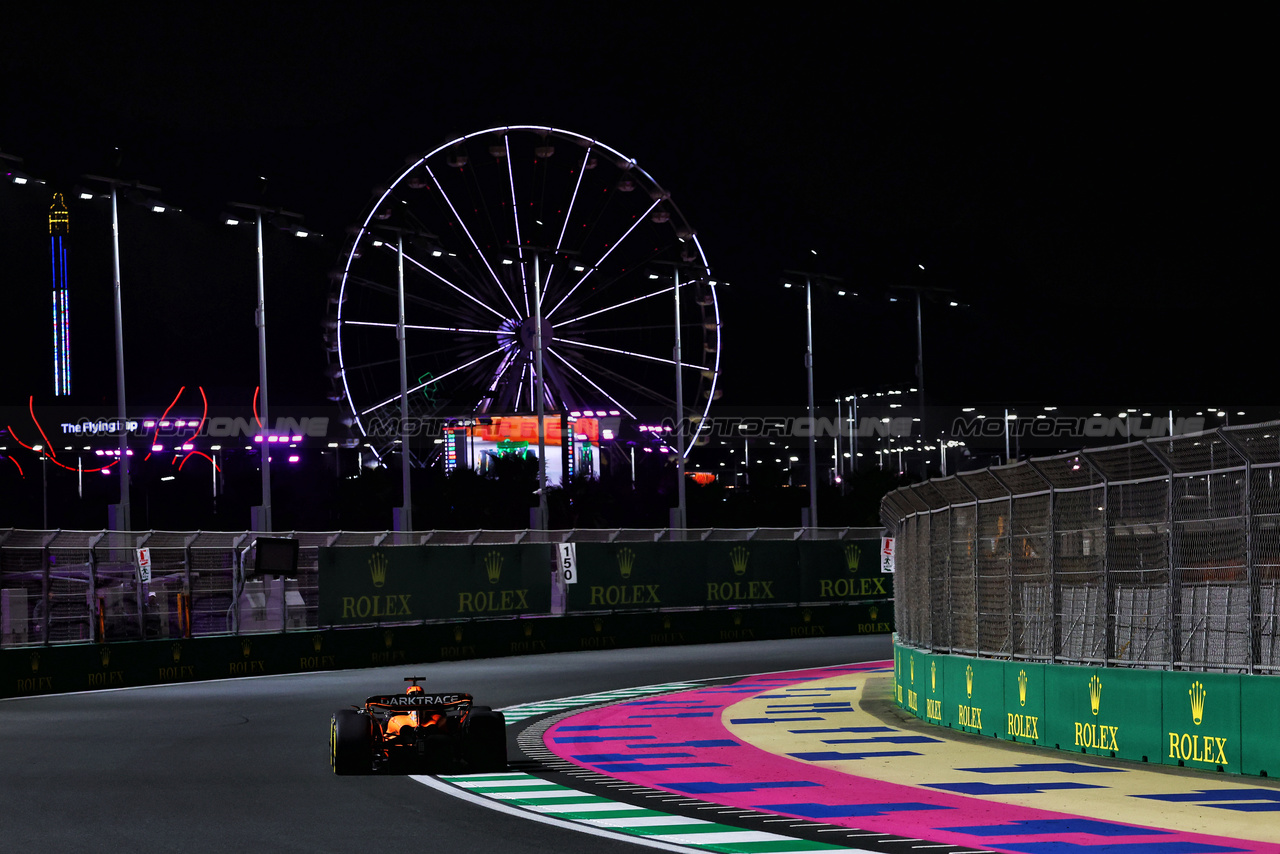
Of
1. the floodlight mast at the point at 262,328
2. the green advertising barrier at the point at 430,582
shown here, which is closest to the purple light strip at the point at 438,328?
the floodlight mast at the point at 262,328

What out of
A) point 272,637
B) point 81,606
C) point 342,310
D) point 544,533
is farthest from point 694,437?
point 81,606

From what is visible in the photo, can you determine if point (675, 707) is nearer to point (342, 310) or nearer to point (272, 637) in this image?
point (272, 637)

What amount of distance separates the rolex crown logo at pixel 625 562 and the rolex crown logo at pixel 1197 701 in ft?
90.1

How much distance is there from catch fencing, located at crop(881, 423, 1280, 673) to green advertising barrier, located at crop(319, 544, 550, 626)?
710 inches

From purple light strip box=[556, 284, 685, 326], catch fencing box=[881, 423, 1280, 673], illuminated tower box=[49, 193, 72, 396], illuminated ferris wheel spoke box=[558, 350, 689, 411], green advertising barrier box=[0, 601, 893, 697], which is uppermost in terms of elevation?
illuminated tower box=[49, 193, 72, 396]

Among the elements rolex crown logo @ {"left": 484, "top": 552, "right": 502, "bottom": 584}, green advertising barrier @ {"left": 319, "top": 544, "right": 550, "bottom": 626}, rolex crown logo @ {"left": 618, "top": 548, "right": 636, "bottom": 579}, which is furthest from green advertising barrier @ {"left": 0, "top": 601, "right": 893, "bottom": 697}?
rolex crown logo @ {"left": 618, "top": 548, "right": 636, "bottom": 579}

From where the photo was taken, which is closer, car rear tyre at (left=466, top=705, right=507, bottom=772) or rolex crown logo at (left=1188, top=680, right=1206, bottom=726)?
rolex crown logo at (left=1188, top=680, right=1206, bottom=726)

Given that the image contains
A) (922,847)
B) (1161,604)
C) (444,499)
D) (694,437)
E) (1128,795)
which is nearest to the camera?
(922,847)

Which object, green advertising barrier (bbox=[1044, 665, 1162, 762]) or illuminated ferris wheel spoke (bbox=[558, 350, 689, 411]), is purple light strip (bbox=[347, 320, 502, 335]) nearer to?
illuminated ferris wheel spoke (bbox=[558, 350, 689, 411])

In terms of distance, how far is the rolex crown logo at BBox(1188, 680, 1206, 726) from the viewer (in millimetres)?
13891

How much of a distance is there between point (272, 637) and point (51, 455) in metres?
72.8

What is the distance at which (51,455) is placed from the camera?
98.8 meters

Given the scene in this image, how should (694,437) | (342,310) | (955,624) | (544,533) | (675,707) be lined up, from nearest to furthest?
(955,624) → (675,707) → (544,533) → (342,310) → (694,437)

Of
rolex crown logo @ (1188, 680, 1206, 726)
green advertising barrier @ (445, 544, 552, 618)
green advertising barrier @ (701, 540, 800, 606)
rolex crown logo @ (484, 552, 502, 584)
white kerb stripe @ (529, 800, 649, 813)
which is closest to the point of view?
white kerb stripe @ (529, 800, 649, 813)
